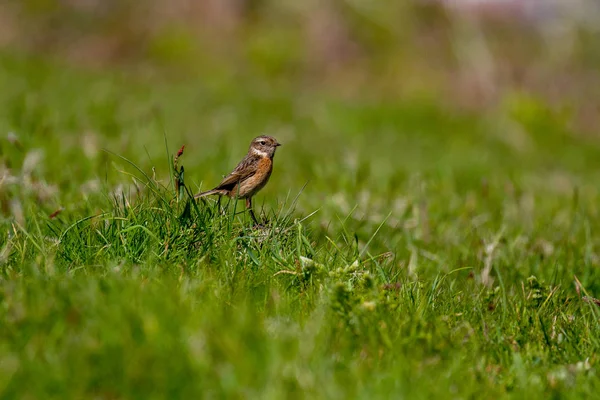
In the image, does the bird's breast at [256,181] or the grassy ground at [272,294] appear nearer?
the grassy ground at [272,294]

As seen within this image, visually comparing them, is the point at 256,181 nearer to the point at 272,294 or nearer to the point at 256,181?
the point at 256,181

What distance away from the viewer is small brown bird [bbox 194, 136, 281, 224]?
443 centimetres

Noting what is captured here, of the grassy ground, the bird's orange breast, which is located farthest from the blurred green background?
the bird's orange breast

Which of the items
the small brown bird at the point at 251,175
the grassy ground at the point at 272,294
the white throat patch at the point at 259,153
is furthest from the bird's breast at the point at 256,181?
the grassy ground at the point at 272,294

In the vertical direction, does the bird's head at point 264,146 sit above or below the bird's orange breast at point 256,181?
above

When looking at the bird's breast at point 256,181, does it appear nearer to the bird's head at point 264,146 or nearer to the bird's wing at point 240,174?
the bird's wing at point 240,174

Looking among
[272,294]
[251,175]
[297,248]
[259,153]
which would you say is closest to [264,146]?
[259,153]

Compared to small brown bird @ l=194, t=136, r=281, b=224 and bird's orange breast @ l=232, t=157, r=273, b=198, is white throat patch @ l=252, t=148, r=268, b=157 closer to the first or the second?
small brown bird @ l=194, t=136, r=281, b=224

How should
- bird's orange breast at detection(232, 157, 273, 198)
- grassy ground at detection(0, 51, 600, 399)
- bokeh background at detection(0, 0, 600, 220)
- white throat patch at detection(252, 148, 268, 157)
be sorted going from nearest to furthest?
grassy ground at detection(0, 51, 600, 399), bird's orange breast at detection(232, 157, 273, 198), white throat patch at detection(252, 148, 268, 157), bokeh background at detection(0, 0, 600, 220)

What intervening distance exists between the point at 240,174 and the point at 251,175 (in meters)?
0.06

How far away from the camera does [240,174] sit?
14.8ft

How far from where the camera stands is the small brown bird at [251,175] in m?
4.43

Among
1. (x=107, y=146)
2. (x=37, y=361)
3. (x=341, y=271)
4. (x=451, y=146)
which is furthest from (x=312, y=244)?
(x=451, y=146)

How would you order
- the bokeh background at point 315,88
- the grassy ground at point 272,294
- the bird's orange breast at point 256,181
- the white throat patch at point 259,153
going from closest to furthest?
1. the grassy ground at point 272,294
2. the bird's orange breast at point 256,181
3. the white throat patch at point 259,153
4. the bokeh background at point 315,88
